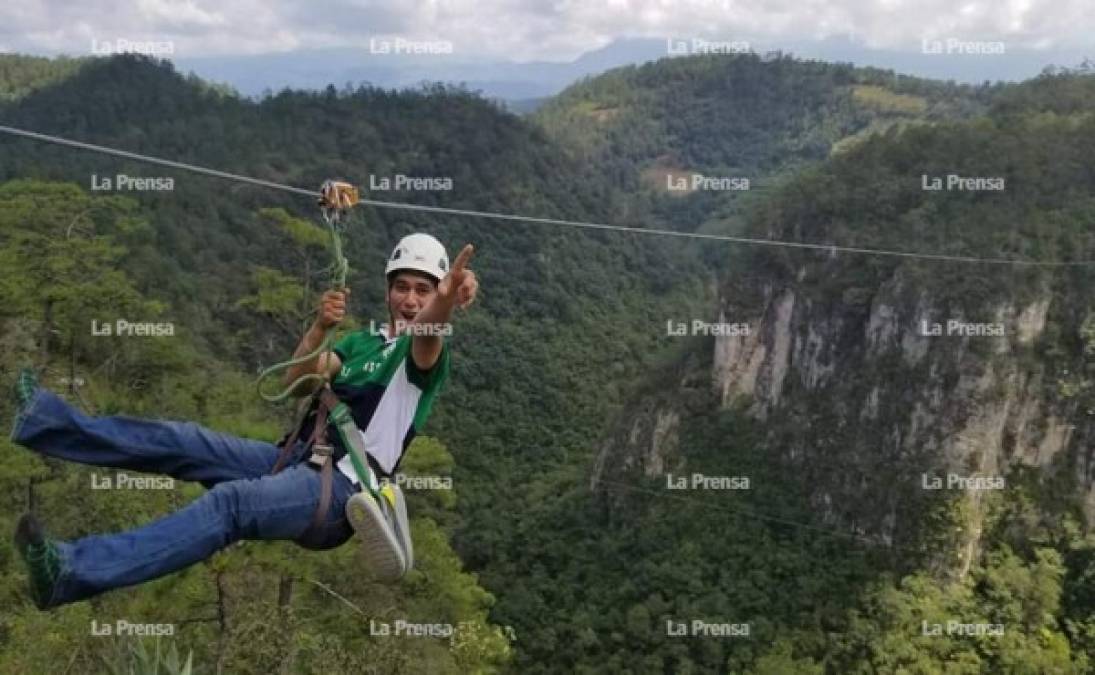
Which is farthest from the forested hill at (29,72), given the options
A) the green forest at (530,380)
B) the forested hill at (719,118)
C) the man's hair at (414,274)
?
the man's hair at (414,274)

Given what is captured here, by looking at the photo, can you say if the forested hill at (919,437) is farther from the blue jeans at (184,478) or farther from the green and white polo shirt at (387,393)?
the blue jeans at (184,478)

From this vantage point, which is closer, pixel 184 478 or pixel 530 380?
pixel 184 478

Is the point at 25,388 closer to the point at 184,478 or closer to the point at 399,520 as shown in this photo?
the point at 184,478

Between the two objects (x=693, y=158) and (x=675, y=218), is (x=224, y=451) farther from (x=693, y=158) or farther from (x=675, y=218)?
(x=693, y=158)

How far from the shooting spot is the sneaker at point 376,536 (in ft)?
9.37

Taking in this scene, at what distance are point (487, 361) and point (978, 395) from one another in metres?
19.9

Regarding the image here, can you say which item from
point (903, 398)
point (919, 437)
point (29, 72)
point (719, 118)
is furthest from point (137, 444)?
point (719, 118)

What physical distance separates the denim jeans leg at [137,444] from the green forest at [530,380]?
0.55 m

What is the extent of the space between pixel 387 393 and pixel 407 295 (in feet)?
1.06

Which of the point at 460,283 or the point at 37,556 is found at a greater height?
the point at 460,283

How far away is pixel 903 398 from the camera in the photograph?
25.9m

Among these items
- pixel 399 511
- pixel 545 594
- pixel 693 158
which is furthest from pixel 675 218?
pixel 399 511

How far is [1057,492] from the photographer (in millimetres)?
23812

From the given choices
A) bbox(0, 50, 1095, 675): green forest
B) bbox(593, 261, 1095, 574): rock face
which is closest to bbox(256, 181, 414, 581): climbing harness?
bbox(0, 50, 1095, 675): green forest
